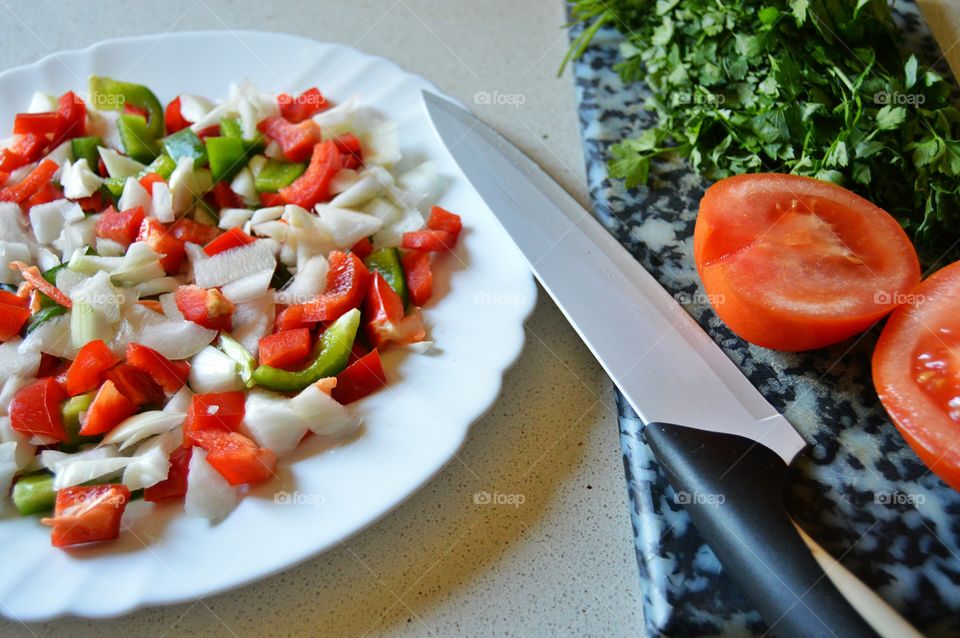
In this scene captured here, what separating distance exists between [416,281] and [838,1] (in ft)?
2.93

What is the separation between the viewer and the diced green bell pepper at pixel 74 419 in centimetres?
102

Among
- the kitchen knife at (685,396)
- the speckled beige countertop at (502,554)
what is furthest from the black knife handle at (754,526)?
the speckled beige countertop at (502,554)

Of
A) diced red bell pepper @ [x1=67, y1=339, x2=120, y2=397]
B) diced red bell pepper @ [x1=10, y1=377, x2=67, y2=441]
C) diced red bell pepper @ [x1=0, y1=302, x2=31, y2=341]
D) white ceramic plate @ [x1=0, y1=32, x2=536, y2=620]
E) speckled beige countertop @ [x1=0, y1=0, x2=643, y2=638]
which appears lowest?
speckled beige countertop @ [x1=0, y1=0, x2=643, y2=638]

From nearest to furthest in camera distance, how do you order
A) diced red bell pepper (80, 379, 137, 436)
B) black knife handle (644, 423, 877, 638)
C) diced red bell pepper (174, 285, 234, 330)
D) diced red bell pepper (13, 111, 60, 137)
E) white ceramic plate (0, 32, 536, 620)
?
black knife handle (644, 423, 877, 638), white ceramic plate (0, 32, 536, 620), diced red bell pepper (80, 379, 137, 436), diced red bell pepper (174, 285, 234, 330), diced red bell pepper (13, 111, 60, 137)

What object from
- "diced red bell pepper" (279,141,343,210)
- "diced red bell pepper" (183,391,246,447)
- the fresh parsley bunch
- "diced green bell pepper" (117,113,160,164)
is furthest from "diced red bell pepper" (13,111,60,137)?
the fresh parsley bunch

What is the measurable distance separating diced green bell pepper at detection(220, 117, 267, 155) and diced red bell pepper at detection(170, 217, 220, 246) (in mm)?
176

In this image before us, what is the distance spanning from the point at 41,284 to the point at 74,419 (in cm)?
25

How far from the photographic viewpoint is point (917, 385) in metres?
0.95

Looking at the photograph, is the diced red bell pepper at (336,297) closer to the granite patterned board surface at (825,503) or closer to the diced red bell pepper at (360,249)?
the diced red bell pepper at (360,249)

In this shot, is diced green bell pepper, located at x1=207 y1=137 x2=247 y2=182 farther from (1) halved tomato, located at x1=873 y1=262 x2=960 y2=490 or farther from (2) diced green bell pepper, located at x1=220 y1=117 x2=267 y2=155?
(1) halved tomato, located at x1=873 y1=262 x2=960 y2=490

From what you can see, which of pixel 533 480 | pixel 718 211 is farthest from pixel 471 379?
pixel 718 211

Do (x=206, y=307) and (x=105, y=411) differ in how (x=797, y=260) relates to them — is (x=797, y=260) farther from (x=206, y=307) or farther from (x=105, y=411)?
(x=105, y=411)

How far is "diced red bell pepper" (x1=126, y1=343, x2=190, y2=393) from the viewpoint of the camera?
1050 millimetres

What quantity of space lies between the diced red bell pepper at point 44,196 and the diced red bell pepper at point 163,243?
0.20 meters
